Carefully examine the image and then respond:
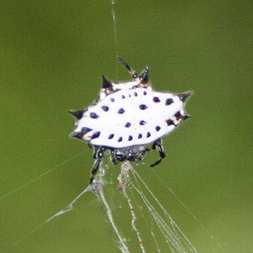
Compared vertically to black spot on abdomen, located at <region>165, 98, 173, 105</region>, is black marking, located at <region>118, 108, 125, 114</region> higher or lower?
lower

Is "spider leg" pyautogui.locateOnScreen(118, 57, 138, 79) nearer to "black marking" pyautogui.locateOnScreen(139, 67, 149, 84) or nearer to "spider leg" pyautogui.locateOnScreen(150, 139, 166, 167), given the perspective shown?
"black marking" pyautogui.locateOnScreen(139, 67, 149, 84)

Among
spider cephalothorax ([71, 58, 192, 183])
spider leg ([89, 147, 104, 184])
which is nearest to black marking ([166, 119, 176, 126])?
spider cephalothorax ([71, 58, 192, 183])

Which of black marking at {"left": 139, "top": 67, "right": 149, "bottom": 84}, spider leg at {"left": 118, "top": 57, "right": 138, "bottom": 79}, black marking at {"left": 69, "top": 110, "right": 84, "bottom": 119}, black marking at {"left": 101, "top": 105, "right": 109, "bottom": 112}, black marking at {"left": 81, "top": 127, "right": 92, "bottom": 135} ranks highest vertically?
spider leg at {"left": 118, "top": 57, "right": 138, "bottom": 79}

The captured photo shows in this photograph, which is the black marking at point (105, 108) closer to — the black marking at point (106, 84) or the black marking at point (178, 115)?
the black marking at point (106, 84)

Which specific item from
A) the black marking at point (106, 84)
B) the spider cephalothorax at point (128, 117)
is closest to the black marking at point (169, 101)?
the spider cephalothorax at point (128, 117)

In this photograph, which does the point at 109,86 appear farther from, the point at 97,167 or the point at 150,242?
the point at 150,242

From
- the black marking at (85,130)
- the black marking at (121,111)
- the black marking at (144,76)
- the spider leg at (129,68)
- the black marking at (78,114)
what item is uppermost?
the spider leg at (129,68)

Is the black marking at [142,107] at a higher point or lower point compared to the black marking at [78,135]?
lower
